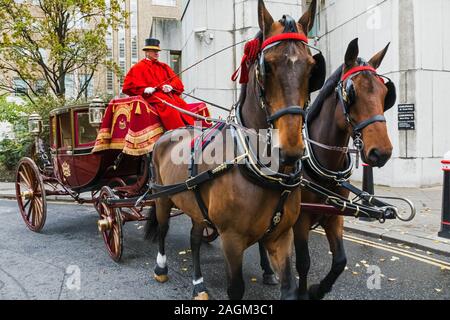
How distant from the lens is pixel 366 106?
3.17 m

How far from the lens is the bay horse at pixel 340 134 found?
3.13 m

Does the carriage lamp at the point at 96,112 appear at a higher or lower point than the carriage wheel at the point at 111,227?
higher

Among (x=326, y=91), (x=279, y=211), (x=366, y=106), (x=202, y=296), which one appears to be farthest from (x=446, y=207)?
(x=279, y=211)

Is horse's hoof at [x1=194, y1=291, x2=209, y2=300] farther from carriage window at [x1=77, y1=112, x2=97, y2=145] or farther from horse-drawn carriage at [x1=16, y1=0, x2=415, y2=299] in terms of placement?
carriage window at [x1=77, y1=112, x2=97, y2=145]

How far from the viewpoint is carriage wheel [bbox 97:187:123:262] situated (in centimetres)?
486

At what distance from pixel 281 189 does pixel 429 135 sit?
30.5 feet

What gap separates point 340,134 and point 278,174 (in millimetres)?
1253

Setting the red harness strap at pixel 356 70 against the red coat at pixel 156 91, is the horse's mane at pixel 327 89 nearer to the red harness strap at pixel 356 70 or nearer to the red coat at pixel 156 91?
the red harness strap at pixel 356 70

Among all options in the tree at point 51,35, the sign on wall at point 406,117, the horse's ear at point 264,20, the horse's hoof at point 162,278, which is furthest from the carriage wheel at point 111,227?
the tree at point 51,35

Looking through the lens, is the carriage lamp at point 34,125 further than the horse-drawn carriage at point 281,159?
Yes

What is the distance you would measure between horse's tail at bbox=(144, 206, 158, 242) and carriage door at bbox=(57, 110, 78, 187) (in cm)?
158

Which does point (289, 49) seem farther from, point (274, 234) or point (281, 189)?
point (274, 234)

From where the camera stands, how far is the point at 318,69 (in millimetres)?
2301

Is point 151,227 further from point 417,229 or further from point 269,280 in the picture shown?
point 417,229
